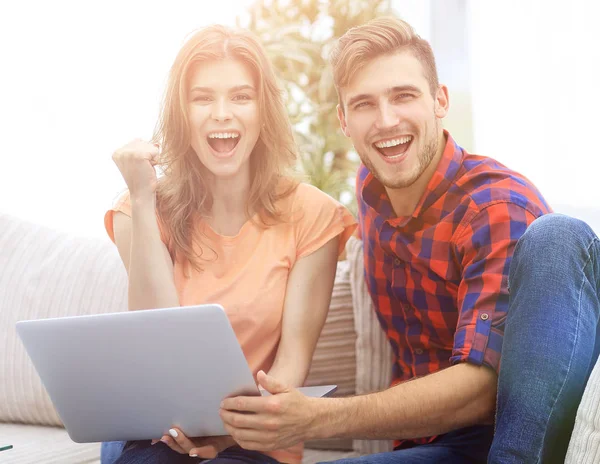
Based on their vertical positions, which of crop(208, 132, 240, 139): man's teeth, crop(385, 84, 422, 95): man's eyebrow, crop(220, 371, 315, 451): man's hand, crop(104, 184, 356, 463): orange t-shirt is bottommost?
crop(220, 371, 315, 451): man's hand

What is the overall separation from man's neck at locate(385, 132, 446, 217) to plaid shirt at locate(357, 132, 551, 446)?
0.02 meters

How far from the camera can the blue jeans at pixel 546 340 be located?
1.18 meters

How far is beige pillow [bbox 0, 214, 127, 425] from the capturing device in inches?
74.7

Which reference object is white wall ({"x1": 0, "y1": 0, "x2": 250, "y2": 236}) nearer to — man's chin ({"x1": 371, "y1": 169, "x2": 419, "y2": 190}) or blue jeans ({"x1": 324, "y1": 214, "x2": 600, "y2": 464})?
man's chin ({"x1": 371, "y1": 169, "x2": 419, "y2": 190})

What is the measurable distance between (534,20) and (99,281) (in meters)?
1.57

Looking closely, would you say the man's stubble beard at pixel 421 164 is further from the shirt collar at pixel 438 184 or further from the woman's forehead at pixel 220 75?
the woman's forehead at pixel 220 75

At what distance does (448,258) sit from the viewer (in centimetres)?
146

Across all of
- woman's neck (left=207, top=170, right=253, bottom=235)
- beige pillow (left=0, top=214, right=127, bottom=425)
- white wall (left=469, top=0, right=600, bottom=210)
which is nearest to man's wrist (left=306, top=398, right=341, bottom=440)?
woman's neck (left=207, top=170, right=253, bottom=235)

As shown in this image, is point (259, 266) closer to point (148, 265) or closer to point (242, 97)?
point (148, 265)

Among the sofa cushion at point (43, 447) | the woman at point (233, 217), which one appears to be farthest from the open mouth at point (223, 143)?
the sofa cushion at point (43, 447)

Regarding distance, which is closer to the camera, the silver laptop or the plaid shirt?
the silver laptop

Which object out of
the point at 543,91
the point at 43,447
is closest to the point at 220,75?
the point at 43,447

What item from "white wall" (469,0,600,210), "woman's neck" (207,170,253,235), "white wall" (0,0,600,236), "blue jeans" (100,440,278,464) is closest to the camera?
"blue jeans" (100,440,278,464)

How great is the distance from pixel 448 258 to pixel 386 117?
0.94 ft
